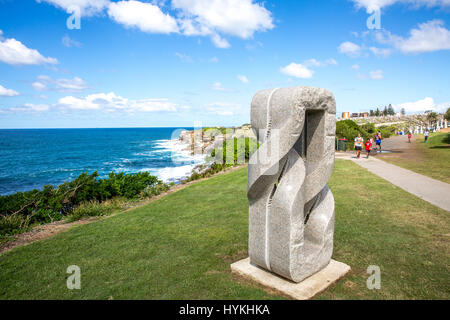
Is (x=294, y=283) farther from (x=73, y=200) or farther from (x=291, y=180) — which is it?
(x=73, y=200)

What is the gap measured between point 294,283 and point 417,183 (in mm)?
9798

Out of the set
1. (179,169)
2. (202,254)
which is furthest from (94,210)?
(179,169)

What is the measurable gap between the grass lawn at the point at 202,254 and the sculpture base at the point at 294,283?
147mm

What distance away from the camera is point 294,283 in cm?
464

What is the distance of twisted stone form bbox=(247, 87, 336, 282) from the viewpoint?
441 cm

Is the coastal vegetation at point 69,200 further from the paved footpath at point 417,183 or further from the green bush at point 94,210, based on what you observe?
the paved footpath at point 417,183

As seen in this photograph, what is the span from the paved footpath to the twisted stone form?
5808 mm

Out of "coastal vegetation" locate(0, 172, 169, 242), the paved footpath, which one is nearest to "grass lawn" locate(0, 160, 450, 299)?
the paved footpath

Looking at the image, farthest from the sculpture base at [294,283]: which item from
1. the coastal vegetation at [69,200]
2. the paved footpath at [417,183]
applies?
the coastal vegetation at [69,200]

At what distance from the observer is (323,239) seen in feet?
16.5

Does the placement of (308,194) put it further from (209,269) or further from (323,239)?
(209,269)

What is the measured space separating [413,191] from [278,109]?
868 cm

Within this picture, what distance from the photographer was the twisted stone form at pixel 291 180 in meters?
4.41
